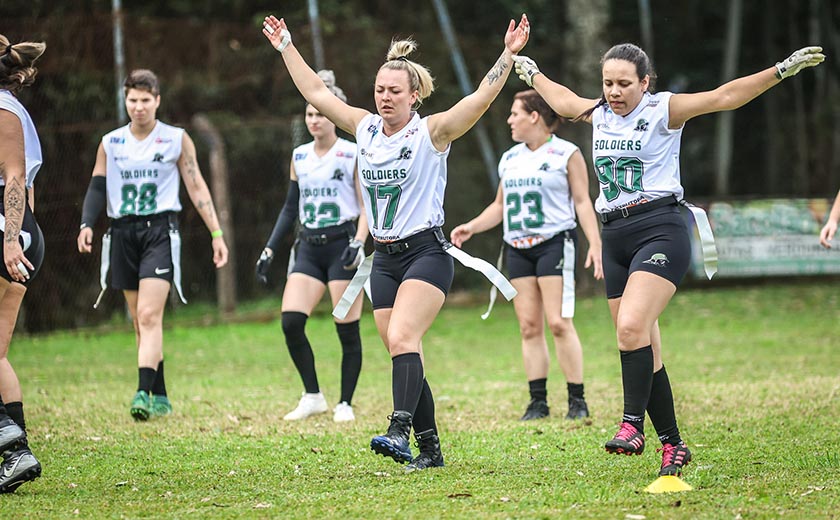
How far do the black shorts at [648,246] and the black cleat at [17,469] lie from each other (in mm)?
2953

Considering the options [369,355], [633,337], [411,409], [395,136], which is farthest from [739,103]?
[369,355]

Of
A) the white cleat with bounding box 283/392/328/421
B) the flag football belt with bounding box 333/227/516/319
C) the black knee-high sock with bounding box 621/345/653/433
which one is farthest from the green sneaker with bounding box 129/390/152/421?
the black knee-high sock with bounding box 621/345/653/433

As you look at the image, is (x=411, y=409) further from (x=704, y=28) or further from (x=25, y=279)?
(x=704, y=28)

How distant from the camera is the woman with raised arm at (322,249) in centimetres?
809

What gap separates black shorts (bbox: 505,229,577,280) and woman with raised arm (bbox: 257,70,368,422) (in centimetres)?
115

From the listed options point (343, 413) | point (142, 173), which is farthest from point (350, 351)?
point (142, 173)

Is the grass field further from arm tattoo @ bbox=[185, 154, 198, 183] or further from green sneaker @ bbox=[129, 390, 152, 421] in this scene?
arm tattoo @ bbox=[185, 154, 198, 183]

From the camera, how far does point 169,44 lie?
15.0 m

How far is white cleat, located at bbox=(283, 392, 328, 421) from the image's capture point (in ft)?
26.5

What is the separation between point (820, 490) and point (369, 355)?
7.62 metres

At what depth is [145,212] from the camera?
27.1 feet

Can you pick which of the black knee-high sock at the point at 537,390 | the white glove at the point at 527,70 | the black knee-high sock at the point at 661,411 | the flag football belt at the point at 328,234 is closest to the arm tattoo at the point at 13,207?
the white glove at the point at 527,70

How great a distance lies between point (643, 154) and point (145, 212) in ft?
→ 13.6

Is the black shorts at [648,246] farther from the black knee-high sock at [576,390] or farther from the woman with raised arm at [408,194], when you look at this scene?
the black knee-high sock at [576,390]
